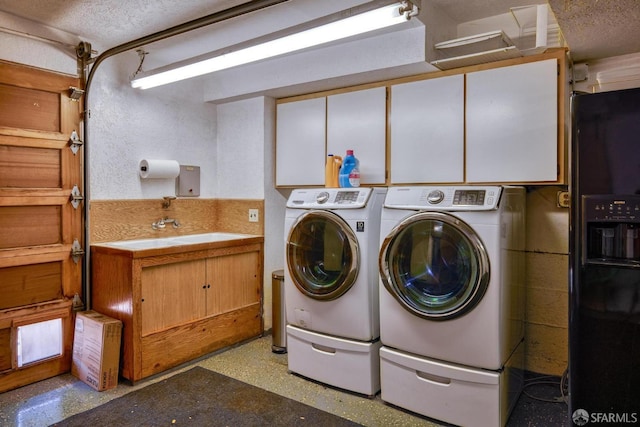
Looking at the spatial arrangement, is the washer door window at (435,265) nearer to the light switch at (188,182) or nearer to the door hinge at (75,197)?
the light switch at (188,182)

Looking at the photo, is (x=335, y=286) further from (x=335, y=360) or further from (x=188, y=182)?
(x=188, y=182)

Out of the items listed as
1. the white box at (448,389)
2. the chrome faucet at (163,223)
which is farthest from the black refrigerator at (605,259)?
the chrome faucet at (163,223)

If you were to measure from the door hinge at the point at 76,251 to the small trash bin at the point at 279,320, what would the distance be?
148 centimetres

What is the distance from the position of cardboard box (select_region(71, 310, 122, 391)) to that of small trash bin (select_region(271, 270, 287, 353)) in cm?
116

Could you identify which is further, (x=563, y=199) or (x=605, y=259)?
(x=563, y=199)

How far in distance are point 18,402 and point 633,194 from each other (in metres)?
3.43

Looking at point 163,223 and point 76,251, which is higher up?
point 163,223

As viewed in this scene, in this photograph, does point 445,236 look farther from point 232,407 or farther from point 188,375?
point 188,375

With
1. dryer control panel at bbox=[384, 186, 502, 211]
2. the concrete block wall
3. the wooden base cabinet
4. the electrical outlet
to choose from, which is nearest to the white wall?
the wooden base cabinet

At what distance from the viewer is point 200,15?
2766mm


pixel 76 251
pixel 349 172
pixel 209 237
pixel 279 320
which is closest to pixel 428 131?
pixel 349 172

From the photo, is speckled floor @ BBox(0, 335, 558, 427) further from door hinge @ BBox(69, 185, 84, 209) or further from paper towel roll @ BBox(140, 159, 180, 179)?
paper towel roll @ BBox(140, 159, 180, 179)

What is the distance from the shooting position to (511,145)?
269cm

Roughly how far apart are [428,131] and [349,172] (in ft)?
2.12
